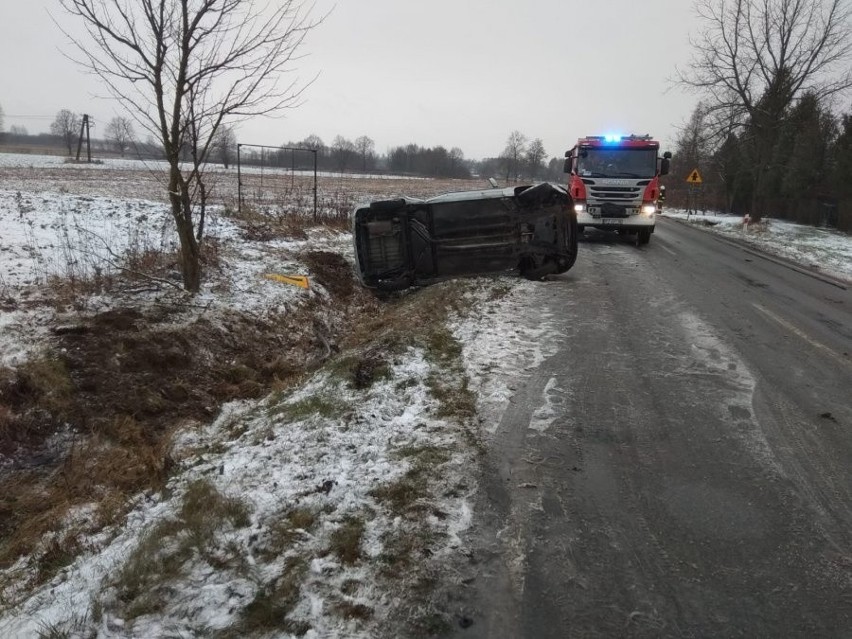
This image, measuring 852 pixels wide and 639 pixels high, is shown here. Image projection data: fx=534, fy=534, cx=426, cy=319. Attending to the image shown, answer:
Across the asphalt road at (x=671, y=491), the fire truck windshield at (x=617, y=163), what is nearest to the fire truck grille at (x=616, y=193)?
the fire truck windshield at (x=617, y=163)

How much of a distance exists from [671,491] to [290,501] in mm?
2578

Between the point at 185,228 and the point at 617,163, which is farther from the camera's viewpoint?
the point at 617,163

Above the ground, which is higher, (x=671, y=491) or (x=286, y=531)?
(x=671, y=491)

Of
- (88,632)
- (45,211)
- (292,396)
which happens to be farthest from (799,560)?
(45,211)

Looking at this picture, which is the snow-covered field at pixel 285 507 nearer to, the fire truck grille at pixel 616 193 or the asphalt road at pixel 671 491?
the asphalt road at pixel 671 491

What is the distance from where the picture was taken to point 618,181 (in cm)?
1397

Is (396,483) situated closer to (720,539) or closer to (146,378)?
(720,539)

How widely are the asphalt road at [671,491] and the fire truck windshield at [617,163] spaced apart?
26.1ft

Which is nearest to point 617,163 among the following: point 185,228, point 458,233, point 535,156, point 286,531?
point 458,233

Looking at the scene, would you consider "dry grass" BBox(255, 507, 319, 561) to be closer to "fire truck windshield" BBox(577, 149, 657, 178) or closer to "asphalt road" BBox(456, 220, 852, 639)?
"asphalt road" BBox(456, 220, 852, 639)

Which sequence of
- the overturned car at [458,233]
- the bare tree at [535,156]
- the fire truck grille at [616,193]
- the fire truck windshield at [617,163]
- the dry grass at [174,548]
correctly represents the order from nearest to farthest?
the dry grass at [174,548] → the overturned car at [458,233] → the fire truck grille at [616,193] → the fire truck windshield at [617,163] → the bare tree at [535,156]

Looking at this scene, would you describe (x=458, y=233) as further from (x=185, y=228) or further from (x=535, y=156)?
(x=535, y=156)

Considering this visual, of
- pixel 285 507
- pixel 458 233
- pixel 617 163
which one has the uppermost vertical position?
pixel 617 163

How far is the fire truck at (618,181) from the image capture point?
14031mm
